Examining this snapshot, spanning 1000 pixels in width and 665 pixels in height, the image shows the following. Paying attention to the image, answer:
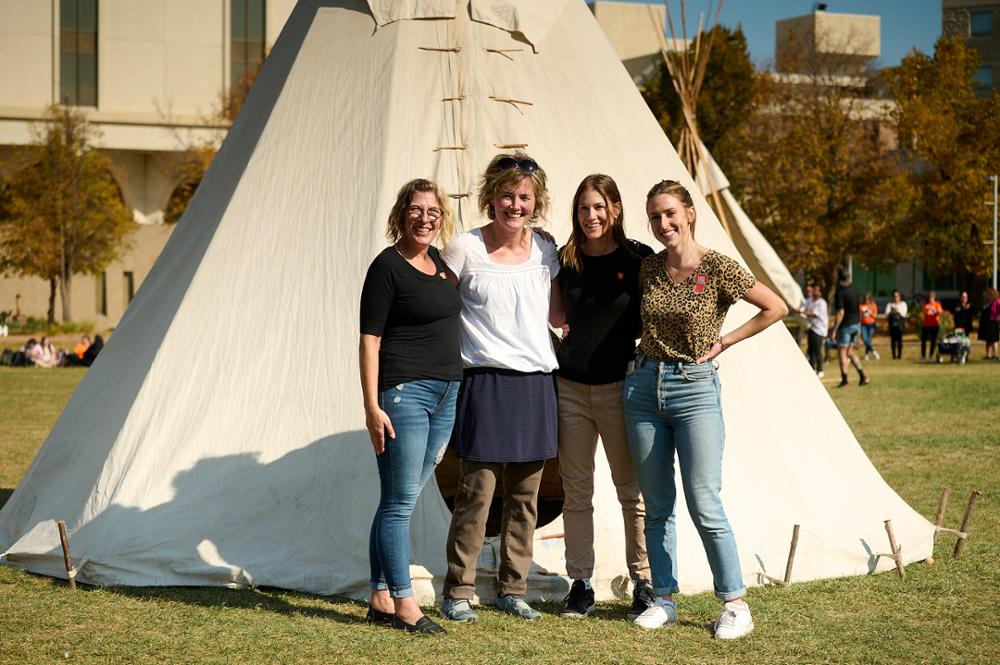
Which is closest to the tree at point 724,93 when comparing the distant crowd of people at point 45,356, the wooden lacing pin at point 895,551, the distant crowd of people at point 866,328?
the distant crowd of people at point 866,328

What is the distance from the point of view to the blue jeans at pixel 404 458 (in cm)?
450

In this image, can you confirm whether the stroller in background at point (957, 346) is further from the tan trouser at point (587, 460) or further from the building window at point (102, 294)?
the building window at point (102, 294)

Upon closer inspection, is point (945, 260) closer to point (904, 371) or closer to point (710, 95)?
point (710, 95)

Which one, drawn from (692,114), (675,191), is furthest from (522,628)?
(692,114)

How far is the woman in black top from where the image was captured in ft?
15.5

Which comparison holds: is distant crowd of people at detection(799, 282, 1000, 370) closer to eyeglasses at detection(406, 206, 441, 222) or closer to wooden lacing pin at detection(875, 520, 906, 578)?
wooden lacing pin at detection(875, 520, 906, 578)

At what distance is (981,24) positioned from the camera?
2249 inches

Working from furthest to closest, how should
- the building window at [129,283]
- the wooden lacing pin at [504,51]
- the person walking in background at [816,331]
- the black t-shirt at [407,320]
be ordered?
the building window at [129,283] < the person walking in background at [816,331] < the wooden lacing pin at [504,51] < the black t-shirt at [407,320]

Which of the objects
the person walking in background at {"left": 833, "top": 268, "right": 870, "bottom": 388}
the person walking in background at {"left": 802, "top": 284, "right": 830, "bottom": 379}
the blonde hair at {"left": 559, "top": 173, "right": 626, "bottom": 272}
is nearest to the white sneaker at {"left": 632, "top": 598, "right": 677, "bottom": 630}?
the blonde hair at {"left": 559, "top": 173, "right": 626, "bottom": 272}

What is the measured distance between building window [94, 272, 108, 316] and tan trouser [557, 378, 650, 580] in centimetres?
3820

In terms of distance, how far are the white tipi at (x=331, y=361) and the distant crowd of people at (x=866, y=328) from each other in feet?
35.2

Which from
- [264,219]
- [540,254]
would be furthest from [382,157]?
[540,254]

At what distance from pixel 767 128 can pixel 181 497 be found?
32.8 meters

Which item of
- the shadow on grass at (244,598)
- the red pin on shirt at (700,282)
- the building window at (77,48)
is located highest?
the building window at (77,48)
